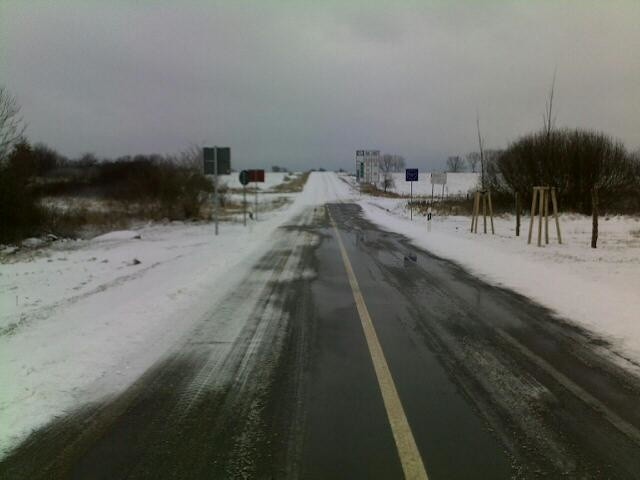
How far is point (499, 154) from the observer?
3488 cm

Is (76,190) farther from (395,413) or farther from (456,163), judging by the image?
(456,163)

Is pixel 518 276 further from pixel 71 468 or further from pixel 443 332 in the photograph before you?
pixel 71 468

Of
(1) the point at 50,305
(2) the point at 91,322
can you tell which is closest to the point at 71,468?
(2) the point at 91,322

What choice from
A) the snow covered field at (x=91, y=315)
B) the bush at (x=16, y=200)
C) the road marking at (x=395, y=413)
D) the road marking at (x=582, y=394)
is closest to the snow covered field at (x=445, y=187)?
the bush at (x=16, y=200)

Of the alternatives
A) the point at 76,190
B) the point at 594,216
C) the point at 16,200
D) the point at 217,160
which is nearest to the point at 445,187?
the point at 76,190

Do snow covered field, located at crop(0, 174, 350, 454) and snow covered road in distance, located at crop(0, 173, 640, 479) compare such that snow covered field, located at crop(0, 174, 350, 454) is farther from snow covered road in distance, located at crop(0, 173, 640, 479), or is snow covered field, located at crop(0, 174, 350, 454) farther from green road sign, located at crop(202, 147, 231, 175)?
green road sign, located at crop(202, 147, 231, 175)

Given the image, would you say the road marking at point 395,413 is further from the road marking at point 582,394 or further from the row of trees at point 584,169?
the row of trees at point 584,169

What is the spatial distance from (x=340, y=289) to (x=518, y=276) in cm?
428

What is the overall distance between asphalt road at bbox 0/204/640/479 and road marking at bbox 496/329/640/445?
0.02 metres

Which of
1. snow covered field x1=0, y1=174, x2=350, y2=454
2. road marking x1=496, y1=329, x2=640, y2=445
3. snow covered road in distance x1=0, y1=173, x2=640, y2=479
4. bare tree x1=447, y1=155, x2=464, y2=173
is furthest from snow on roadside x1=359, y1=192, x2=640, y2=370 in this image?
bare tree x1=447, y1=155, x2=464, y2=173

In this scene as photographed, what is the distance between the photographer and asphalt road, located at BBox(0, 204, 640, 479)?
334cm

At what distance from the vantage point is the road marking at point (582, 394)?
3.83m

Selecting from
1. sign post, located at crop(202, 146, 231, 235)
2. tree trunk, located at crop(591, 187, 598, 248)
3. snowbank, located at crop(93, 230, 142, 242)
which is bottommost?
snowbank, located at crop(93, 230, 142, 242)

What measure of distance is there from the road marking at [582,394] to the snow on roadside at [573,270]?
922 millimetres
